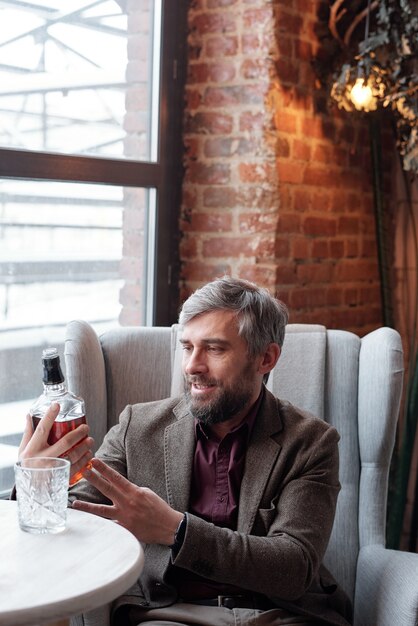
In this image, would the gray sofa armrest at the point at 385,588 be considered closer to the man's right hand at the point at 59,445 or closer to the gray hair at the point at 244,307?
the gray hair at the point at 244,307

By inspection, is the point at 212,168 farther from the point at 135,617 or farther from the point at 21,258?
the point at 135,617

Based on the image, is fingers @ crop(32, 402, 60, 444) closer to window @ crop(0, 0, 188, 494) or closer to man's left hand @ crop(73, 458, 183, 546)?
man's left hand @ crop(73, 458, 183, 546)

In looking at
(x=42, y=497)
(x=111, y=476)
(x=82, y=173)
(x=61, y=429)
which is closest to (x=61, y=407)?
(x=61, y=429)

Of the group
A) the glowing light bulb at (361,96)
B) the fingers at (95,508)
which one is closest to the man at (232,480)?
the fingers at (95,508)

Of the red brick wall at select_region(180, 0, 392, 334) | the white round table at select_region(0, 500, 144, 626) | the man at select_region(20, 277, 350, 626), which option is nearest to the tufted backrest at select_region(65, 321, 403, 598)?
the man at select_region(20, 277, 350, 626)

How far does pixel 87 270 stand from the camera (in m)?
3.03

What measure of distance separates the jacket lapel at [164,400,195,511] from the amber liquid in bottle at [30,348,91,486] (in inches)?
12.4

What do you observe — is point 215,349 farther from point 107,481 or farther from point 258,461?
Answer: point 107,481

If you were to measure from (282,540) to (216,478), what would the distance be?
Result: 0.24 m

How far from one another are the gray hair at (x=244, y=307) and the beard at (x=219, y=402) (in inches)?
3.4

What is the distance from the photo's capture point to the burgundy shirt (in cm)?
209

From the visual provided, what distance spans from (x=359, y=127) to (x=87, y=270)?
1.25m

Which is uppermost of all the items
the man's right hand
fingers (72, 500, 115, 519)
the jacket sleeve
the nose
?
the nose

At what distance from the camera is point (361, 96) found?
3271mm
